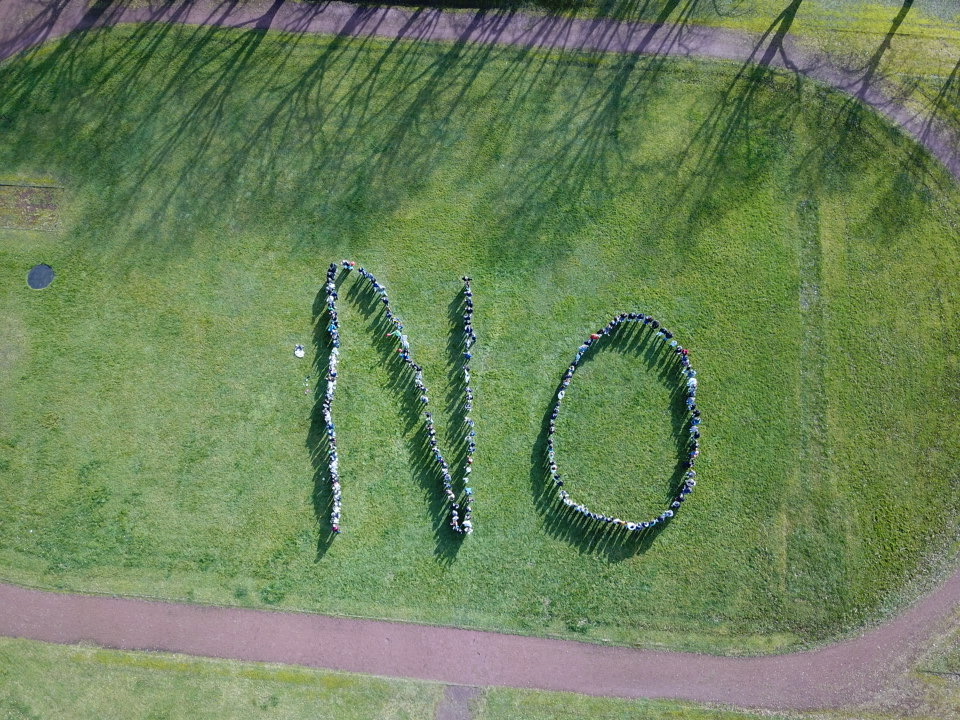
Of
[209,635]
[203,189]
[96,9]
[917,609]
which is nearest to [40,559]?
[209,635]

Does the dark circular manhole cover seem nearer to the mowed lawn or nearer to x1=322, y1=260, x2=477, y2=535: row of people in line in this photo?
the mowed lawn

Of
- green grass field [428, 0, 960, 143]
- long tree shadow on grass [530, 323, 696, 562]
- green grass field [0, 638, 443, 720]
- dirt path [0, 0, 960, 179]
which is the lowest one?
green grass field [0, 638, 443, 720]

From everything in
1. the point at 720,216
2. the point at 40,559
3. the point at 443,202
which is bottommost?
the point at 40,559

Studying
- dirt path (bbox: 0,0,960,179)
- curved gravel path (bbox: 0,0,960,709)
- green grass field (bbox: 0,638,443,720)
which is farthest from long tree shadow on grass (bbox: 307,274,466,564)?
dirt path (bbox: 0,0,960,179)

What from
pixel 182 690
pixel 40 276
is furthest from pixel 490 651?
pixel 40 276

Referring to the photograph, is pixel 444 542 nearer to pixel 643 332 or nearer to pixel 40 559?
pixel 643 332

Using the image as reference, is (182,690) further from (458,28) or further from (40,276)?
(458,28)

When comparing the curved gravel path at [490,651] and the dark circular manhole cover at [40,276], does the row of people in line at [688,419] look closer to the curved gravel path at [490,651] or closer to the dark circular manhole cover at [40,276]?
the curved gravel path at [490,651]
